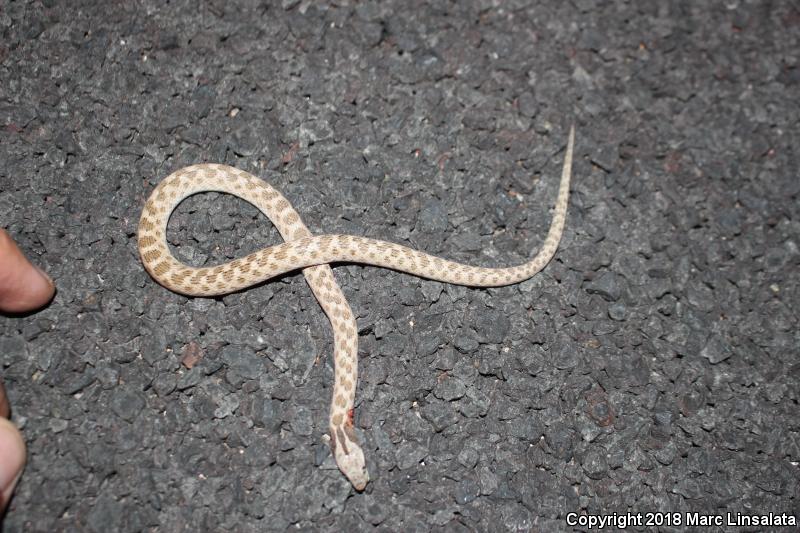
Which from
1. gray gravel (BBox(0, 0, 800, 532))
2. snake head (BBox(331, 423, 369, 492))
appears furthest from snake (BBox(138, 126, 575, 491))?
gray gravel (BBox(0, 0, 800, 532))

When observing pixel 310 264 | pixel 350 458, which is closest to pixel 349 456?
pixel 350 458

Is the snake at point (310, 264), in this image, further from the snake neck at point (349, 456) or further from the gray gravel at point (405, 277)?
the gray gravel at point (405, 277)

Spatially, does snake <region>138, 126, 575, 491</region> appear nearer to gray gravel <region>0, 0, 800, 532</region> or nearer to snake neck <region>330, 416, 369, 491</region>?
snake neck <region>330, 416, 369, 491</region>

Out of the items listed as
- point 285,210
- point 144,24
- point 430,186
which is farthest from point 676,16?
point 144,24

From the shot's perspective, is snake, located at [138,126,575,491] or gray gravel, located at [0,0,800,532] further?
snake, located at [138,126,575,491]

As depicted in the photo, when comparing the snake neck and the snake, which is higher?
the snake
